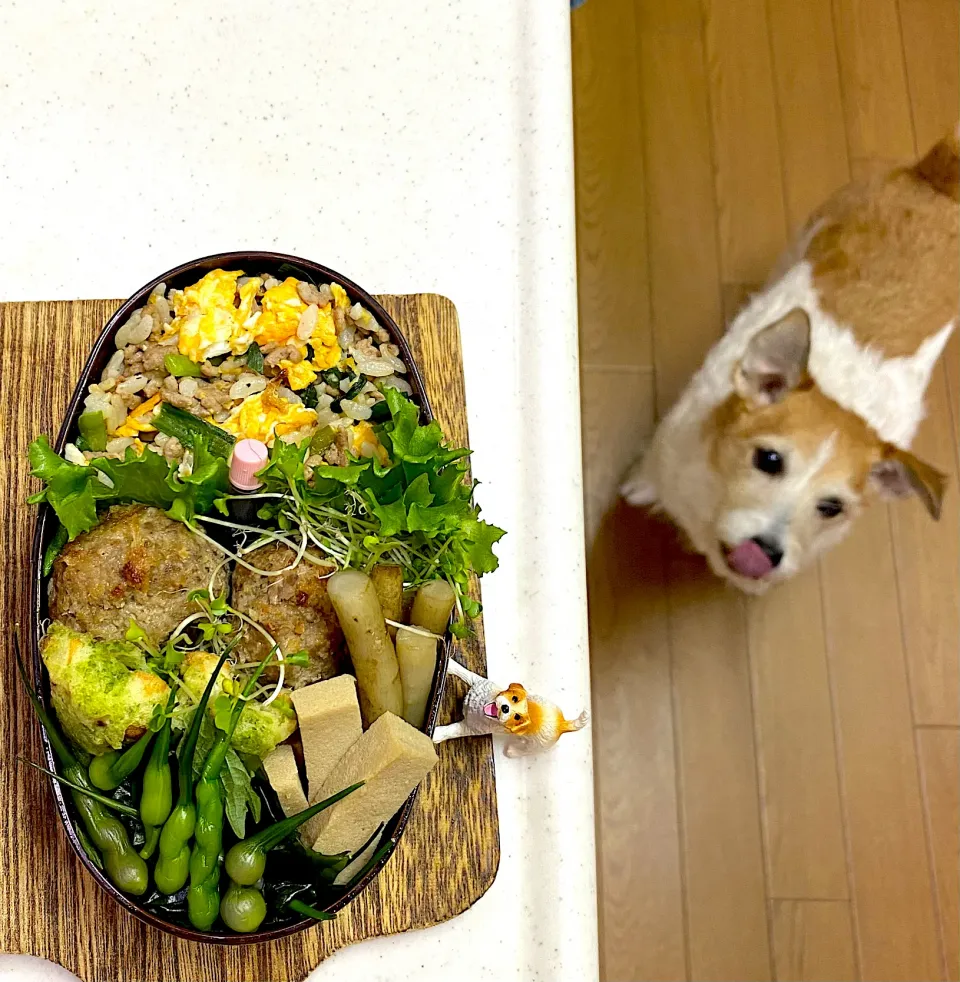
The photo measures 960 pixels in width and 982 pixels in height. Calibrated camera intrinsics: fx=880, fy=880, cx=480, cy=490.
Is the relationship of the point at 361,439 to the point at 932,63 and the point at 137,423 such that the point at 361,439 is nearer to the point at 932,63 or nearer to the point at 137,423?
the point at 137,423

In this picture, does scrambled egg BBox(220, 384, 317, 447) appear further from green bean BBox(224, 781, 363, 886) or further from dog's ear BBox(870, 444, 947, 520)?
dog's ear BBox(870, 444, 947, 520)

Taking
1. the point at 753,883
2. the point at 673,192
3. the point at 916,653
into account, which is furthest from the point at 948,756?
the point at 673,192

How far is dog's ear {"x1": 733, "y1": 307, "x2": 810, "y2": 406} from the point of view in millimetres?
1085

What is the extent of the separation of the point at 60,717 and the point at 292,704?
16cm

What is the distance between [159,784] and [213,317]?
36cm

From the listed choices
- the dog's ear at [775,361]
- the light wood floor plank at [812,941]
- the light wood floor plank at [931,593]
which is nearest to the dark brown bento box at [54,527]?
the dog's ear at [775,361]

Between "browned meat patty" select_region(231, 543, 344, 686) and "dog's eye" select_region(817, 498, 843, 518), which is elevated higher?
"dog's eye" select_region(817, 498, 843, 518)

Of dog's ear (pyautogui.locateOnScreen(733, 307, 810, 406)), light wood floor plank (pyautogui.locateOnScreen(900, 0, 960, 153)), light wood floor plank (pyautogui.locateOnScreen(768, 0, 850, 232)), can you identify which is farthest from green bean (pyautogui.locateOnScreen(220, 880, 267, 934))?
light wood floor plank (pyautogui.locateOnScreen(900, 0, 960, 153))

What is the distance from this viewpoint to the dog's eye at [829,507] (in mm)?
1224

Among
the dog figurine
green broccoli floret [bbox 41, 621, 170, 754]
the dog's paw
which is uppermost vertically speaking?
the dog's paw

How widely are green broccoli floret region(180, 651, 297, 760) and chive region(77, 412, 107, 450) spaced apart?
0.61ft

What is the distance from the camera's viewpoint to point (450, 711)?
730 millimetres

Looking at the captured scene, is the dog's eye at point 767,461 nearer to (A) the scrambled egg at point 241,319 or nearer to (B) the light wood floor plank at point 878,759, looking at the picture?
(B) the light wood floor plank at point 878,759

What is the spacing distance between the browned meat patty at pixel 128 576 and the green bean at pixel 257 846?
154mm
